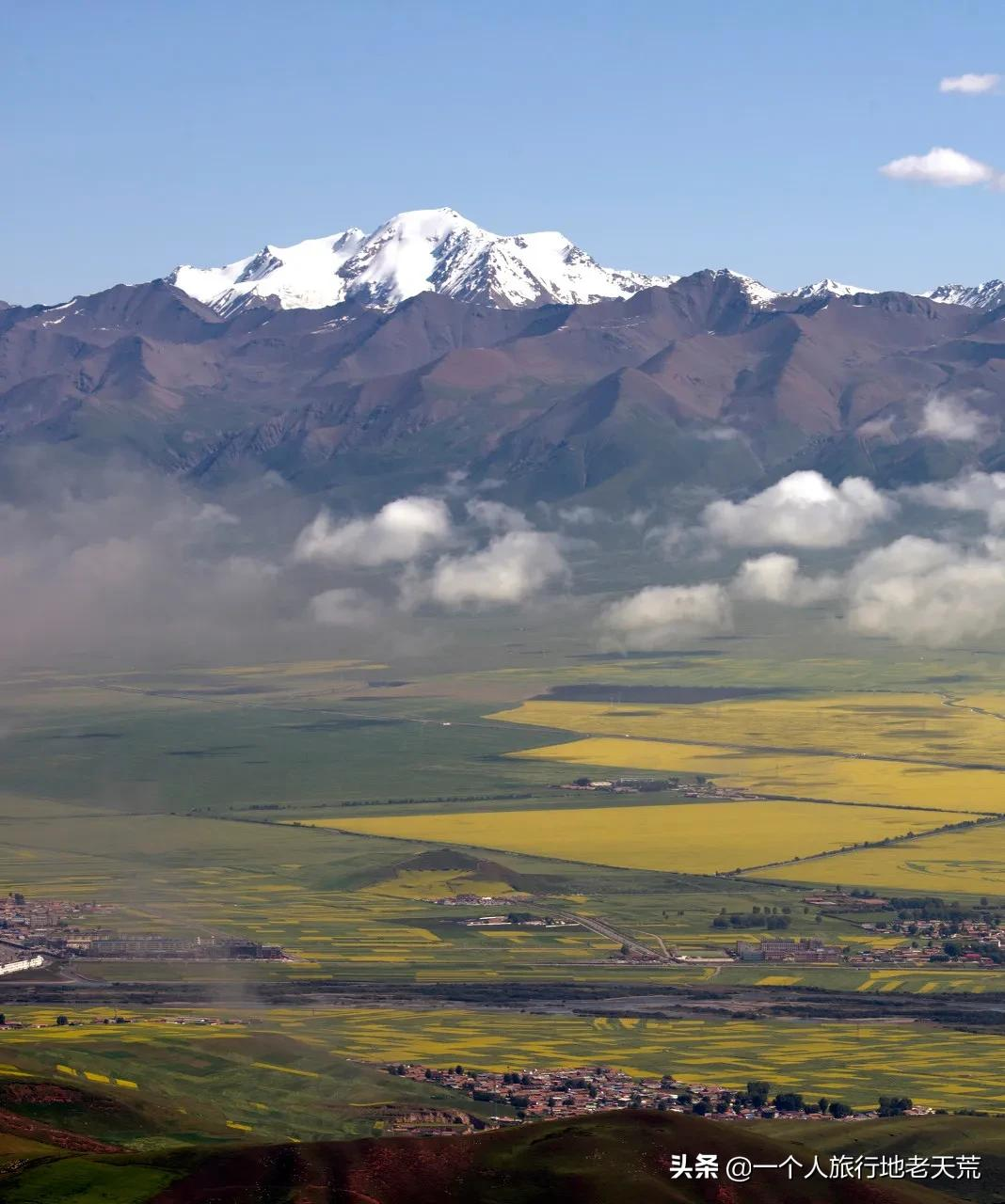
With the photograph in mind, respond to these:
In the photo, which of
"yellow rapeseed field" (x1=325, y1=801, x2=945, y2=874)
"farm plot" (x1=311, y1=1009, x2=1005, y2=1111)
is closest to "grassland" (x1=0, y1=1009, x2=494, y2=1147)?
"farm plot" (x1=311, y1=1009, x2=1005, y2=1111)

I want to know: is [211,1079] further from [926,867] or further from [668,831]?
[668,831]

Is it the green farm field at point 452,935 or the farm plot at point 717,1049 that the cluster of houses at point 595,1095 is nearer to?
the farm plot at point 717,1049

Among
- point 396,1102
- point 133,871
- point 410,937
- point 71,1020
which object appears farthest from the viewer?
point 133,871

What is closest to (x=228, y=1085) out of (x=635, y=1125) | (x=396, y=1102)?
(x=396, y=1102)

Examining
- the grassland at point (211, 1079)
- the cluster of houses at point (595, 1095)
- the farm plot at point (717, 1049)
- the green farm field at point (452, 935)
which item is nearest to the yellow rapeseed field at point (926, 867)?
the green farm field at point (452, 935)

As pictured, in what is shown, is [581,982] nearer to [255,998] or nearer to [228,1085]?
[255,998]

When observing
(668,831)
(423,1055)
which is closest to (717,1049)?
(423,1055)

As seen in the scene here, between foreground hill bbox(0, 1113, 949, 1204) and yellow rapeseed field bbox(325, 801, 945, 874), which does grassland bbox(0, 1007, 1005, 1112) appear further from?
yellow rapeseed field bbox(325, 801, 945, 874)
